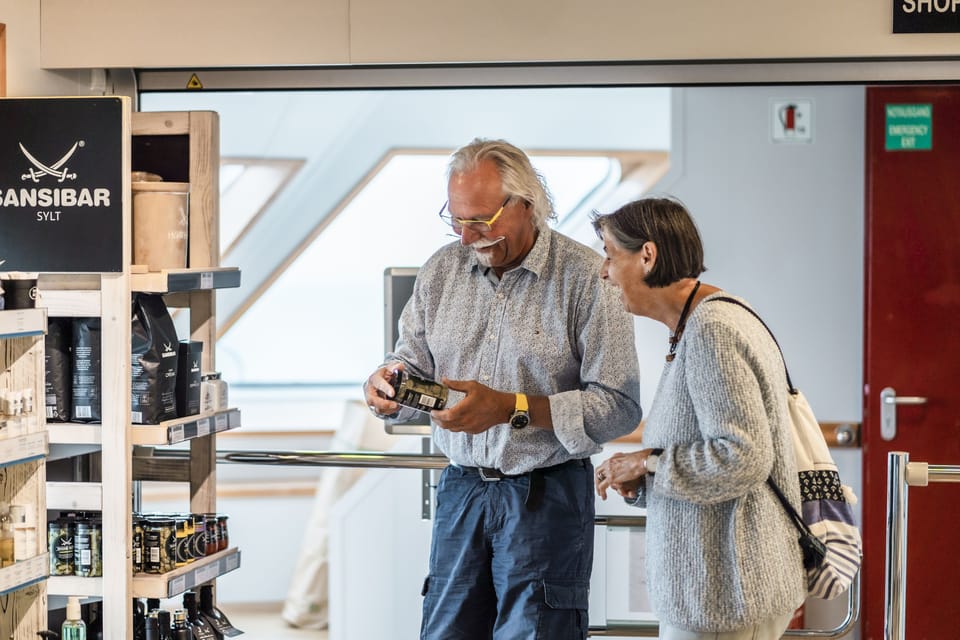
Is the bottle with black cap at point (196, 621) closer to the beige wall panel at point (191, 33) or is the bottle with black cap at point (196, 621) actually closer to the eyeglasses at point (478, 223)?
the eyeglasses at point (478, 223)

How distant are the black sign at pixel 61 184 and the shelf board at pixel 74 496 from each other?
55cm

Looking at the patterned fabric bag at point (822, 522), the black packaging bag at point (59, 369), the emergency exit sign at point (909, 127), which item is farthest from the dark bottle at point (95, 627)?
the emergency exit sign at point (909, 127)

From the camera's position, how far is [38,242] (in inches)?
112

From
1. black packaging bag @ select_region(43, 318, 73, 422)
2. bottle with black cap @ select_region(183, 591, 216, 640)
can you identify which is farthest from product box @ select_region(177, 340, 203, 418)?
bottle with black cap @ select_region(183, 591, 216, 640)

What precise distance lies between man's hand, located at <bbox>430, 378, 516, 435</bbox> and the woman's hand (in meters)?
0.28

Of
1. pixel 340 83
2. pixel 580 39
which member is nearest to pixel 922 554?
pixel 580 39

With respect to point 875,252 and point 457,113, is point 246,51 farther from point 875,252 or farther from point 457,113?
point 875,252

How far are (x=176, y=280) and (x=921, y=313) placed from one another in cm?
262

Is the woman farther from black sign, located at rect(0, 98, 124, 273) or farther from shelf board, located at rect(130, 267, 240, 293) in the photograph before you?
black sign, located at rect(0, 98, 124, 273)

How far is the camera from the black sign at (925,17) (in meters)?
3.04

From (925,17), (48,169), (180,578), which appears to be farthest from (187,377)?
(925,17)

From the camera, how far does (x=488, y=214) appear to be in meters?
2.54

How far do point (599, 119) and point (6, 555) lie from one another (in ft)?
8.89

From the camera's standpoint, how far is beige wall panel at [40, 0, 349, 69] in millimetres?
3213
